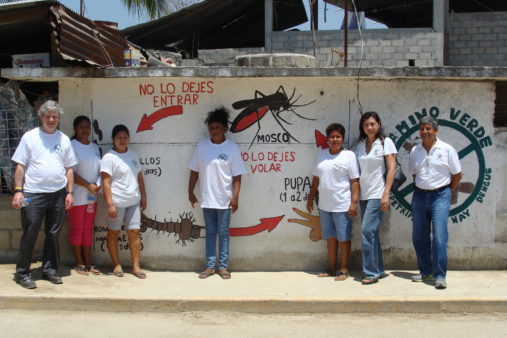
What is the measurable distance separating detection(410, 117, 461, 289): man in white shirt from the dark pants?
3.71 metres

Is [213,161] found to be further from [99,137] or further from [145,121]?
[99,137]

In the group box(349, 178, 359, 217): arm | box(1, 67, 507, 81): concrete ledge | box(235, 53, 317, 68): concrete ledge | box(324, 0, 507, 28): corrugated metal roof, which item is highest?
box(324, 0, 507, 28): corrugated metal roof

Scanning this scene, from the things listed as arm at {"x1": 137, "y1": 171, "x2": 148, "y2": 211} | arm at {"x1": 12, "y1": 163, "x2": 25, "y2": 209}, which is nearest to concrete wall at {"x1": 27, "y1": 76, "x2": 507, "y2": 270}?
arm at {"x1": 137, "y1": 171, "x2": 148, "y2": 211}

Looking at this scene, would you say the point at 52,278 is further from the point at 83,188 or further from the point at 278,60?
the point at 278,60

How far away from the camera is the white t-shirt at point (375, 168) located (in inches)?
231

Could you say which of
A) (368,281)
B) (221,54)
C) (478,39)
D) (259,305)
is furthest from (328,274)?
(478,39)

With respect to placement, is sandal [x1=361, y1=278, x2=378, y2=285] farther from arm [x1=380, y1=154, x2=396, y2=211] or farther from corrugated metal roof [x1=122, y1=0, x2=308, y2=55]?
corrugated metal roof [x1=122, y1=0, x2=308, y2=55]

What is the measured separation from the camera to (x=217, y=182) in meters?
6.08

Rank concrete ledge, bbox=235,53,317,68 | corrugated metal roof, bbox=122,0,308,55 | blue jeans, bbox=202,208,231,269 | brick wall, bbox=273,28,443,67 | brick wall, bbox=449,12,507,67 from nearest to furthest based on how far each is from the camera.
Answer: blue jeans, bbox=202,208,231,269, concrete ledge, bbox=235,53,317,68, brick wall, bbox=273,28,443,67, corrugated metal roof, bbox=122,0,308,55, brick wall, bbox=449,12,507,67

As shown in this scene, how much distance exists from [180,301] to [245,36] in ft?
33.4

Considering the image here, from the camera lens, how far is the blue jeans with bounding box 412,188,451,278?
5723 millimetres

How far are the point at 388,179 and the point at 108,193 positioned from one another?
9.64 feet

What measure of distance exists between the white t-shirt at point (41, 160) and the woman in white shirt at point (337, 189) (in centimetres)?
268

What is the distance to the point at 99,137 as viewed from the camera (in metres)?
6.50
